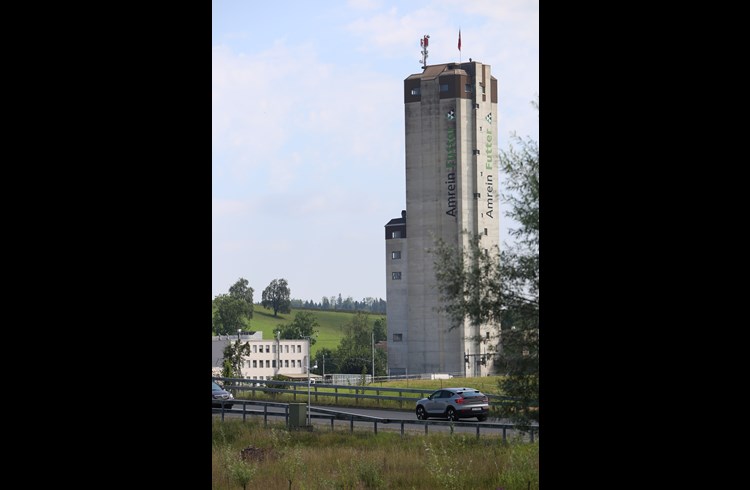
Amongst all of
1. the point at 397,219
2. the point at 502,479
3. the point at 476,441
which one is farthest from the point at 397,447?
the point at 397,219

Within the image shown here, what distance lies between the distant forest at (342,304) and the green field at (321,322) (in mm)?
15596

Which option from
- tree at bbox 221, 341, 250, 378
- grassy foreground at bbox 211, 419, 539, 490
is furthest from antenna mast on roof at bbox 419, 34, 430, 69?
grassy foreground at bbox 211, 419, 539, 490

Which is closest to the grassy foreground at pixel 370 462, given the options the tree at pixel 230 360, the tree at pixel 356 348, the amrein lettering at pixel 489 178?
the tree at pixel 230 360

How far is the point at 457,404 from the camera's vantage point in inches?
1014

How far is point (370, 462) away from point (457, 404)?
11.4m

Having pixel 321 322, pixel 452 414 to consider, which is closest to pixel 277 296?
pixel 321 322

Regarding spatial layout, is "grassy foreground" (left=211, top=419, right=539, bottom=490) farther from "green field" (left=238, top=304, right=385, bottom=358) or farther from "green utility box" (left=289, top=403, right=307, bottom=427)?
"green field" (left=238, top=304, right=385, bottom=358)

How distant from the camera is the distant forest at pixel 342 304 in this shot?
14762cm

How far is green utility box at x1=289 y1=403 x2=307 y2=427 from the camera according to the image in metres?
21.5

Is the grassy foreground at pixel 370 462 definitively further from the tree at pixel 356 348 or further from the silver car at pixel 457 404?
the tree at pixel 356 348

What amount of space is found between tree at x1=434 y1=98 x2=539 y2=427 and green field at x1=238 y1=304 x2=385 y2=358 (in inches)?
3408

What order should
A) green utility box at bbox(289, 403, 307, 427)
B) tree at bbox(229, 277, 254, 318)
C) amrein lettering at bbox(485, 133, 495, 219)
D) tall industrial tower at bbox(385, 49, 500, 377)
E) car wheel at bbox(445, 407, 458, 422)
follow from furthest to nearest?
tree at bbox(229, 277, 254, 318) → amrein lettering at bbox(485, 133, 495, 219) → tall industrial tower at bbox(385, 49, 500, 377) → car wheel at bbox(445, 407, 458, 422) → green utility box at bbox(289, 403, 307, 427)
